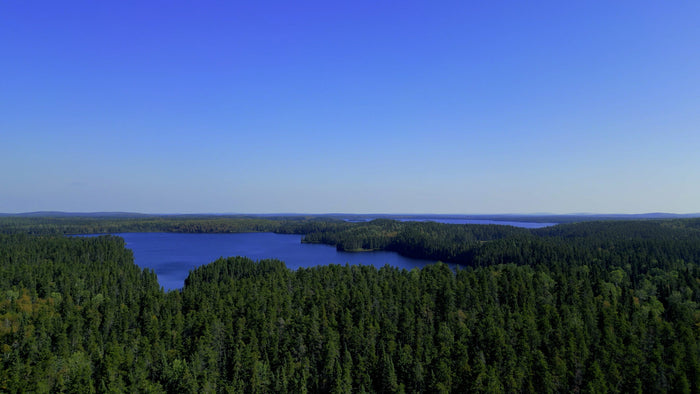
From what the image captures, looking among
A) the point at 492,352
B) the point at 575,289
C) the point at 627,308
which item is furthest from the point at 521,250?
the point at 492,352

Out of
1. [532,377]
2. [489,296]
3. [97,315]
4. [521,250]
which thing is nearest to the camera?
[532,377]

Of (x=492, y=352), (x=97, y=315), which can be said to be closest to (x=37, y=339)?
(x=97, y=315)

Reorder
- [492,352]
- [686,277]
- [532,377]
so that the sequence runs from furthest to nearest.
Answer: [686,277] < [492,352] < [532,377]

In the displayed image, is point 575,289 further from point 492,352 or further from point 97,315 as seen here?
point 97,315

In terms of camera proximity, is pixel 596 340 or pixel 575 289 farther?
pixel 575 289

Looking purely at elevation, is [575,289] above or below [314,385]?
above

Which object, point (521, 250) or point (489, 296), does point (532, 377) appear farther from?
point (521, 250)
